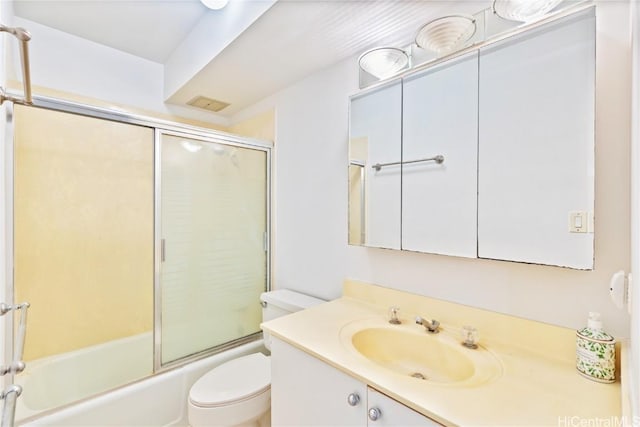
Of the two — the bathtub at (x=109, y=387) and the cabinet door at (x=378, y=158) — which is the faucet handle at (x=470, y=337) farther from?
the bathtub at (x=109, y=387)

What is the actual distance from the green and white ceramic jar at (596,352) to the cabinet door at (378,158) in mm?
680

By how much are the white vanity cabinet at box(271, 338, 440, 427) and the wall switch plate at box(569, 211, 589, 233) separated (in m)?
0.72

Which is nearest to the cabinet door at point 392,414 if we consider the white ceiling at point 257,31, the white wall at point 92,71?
the white ceiling at point 257,31

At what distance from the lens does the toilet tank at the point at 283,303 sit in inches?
65.5

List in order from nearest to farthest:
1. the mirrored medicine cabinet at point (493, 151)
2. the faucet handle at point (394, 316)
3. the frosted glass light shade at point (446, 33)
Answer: the mirrored medicine cabinet at point (493, 151) → the frosted glass light shade at point (446, 33) → the faucet handle at point (394, 316)

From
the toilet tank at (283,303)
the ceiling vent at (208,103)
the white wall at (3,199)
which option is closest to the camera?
the white wall at (3,199)

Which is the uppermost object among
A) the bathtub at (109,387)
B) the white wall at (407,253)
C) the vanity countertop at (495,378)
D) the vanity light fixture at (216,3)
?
the vanity light fixture at (216,3)

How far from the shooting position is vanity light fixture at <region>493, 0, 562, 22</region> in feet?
3.05

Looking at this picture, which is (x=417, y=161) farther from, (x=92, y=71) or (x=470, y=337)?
(x=92, y=71)

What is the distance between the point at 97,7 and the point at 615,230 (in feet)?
8.66

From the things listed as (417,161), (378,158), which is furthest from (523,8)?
(378,158)

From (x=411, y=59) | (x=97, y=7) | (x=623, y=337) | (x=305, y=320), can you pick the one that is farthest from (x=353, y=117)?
(x=97, y=7)

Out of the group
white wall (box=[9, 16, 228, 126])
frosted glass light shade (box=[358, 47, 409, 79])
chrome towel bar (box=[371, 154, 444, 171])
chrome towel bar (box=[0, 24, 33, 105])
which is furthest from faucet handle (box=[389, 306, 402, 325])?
white wall (box=[9, 16, 228, 126])

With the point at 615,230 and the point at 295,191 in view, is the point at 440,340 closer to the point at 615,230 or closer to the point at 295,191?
the point at 615,230
